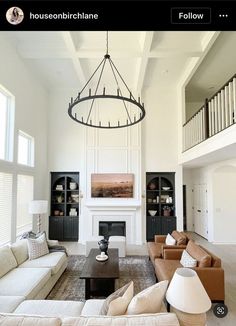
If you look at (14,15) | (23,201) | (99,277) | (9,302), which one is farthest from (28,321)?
(23,201)

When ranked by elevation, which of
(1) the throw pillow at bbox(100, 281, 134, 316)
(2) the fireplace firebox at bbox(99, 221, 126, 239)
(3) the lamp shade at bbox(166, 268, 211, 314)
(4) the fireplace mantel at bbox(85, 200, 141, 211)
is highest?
(4) the fireplace mantel at bbox(85, 200, 141, 211)

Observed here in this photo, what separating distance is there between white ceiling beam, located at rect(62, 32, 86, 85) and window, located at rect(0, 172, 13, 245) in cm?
330

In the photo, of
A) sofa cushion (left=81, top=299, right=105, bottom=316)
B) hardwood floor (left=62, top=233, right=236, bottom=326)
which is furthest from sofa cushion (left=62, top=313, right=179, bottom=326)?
hardwood floor (left=62, top=233, right=236, bottom=326)

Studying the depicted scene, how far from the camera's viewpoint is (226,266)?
5.23 metres

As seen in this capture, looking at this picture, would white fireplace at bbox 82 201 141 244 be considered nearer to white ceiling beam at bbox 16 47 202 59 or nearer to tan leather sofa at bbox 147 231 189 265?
tan leather sofa at bbox 147 231 189 265

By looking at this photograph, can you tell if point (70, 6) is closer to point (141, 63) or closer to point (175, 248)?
point (175, 248)

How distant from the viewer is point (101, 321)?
5.99 feet

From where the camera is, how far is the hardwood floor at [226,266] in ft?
10.4

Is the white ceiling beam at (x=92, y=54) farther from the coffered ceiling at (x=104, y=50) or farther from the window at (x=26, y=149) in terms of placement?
the window at (x=26, y=149)

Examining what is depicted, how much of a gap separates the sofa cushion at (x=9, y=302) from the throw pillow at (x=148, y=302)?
58.6 inches

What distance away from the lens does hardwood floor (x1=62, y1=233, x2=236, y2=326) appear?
3169mm

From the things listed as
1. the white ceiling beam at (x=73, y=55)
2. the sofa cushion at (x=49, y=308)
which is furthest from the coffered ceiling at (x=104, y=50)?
the sofa cushion at (x=49, y=308)

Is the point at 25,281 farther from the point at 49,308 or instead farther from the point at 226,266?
the point at 226,266

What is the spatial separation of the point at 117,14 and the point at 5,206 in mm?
4852
